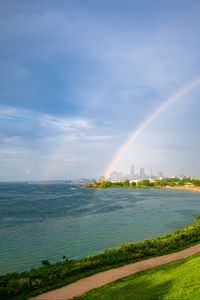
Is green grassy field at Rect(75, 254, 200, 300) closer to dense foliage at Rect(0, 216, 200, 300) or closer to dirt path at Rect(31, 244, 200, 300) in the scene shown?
dirt path at Rect(31, 244, 200, 300)

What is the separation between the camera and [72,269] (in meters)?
19.2

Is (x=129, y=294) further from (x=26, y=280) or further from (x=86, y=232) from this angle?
(x=86, y=232)

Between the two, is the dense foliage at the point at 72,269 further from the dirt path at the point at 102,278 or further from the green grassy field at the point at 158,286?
the green grassy field at the point at 158,286

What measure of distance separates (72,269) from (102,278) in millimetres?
2219

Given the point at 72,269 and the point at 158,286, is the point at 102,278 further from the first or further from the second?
the point at 158,286

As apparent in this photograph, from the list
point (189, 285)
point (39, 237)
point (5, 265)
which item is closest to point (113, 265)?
point (189, 285)

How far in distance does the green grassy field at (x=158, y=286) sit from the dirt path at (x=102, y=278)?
95 cm

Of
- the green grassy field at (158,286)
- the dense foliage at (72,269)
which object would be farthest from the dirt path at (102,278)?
the green grassy field at (158,286)

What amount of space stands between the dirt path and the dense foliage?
0.58 metres

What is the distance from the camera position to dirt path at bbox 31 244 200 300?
15.2 meters

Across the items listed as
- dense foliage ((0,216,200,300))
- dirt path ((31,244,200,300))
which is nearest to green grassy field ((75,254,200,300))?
dirt path ((31,244,200,300))

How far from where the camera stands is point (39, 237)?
38.0 meters

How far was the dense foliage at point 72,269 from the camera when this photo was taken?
16194mm

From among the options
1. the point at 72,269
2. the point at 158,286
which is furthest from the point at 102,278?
the point at 158,286
